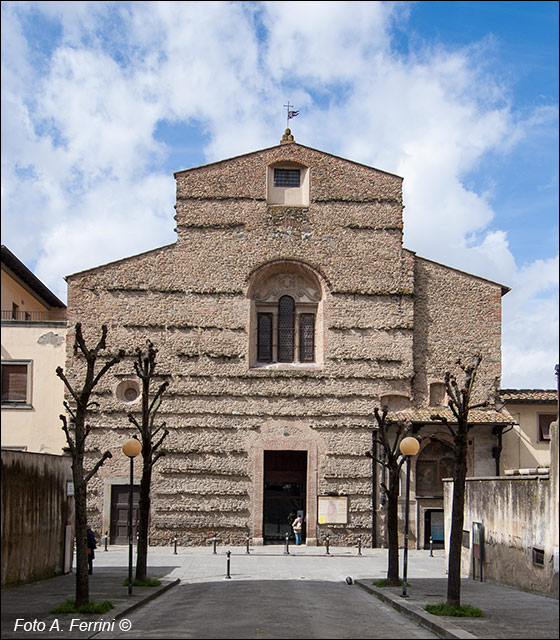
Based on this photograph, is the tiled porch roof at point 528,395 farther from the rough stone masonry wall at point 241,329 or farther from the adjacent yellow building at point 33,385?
the adjacent yellow building at point 33,385

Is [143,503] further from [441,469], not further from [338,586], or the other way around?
[441,469]

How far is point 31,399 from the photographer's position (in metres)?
32.6

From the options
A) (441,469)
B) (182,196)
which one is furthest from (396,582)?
(182,196)

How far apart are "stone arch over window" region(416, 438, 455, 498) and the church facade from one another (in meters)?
0.05

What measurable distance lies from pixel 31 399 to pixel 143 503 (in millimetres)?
12564

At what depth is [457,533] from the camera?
16.3 m

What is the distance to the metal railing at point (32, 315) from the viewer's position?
36.0 metres

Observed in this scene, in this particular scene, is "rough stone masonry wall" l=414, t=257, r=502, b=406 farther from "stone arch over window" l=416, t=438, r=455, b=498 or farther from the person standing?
the person standing

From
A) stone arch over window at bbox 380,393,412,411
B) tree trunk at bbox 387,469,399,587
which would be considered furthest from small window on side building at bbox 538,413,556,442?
tree trunk at bbox 387,469,399,587

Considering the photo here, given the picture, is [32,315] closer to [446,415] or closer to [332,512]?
[332,512]

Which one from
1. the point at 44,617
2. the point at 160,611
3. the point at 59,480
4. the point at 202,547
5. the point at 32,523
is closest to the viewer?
the point at 44,617

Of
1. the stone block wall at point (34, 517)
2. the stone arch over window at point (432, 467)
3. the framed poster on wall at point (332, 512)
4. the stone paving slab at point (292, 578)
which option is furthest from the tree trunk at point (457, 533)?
the stone arch over window at point (432, 467)

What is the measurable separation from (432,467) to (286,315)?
7.78 m

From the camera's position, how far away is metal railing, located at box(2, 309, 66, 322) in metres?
36.0
